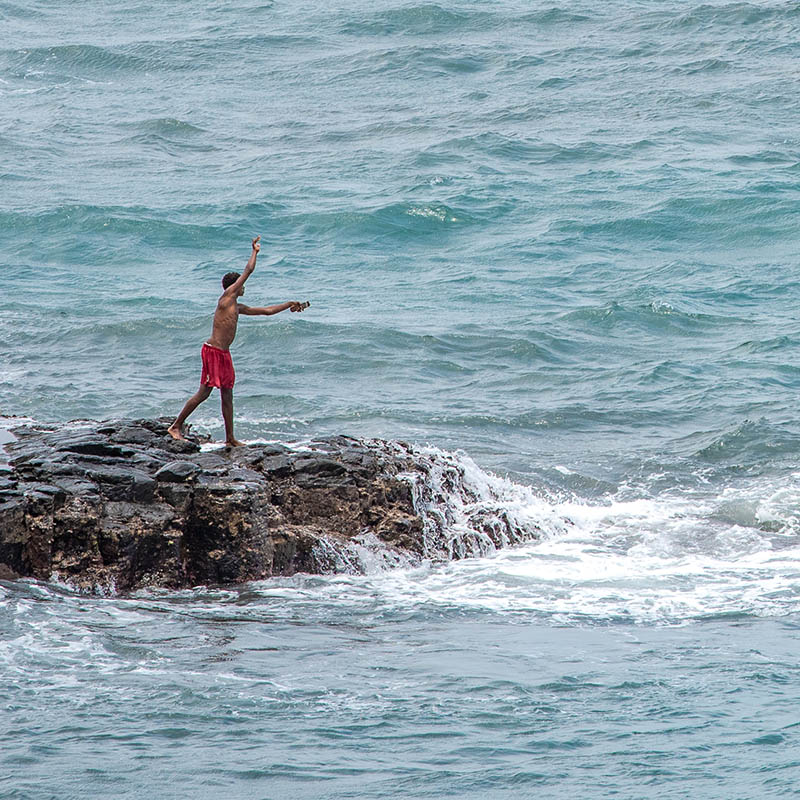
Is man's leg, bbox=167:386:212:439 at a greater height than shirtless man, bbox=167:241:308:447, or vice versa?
shirtless man, bbox=167:241:308:447

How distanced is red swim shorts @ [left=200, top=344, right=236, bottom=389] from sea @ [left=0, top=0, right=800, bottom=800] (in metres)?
1.19

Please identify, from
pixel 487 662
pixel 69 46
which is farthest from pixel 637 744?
pixel 69 46

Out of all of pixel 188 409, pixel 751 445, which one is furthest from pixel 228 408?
pixel 751 445

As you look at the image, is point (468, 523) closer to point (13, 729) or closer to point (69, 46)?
point (13, 729)

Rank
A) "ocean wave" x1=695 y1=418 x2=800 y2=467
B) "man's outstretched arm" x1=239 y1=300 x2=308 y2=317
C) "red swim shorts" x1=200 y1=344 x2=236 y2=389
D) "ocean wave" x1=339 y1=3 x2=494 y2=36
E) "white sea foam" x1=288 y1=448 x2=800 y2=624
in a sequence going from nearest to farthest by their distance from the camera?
"white sea foam" x1=288 y1=448 x2=800 y2=624 < "man's outstretched arm" x1=239 y1=300 x2=308 y2=317 < "red swim shorts" x1=200 y1=344 x2=236 y2=389 < "ocean wave" x1=695 y1=418 x2=800 y2=467 < "ocean wave" x1=339 y1=3 x2=494 y2=36

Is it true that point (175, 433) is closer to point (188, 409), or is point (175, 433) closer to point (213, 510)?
point (188, 409)

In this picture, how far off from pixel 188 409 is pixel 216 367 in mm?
616

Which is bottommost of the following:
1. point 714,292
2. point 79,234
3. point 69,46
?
point 714,292

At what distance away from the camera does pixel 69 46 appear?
1773 inches

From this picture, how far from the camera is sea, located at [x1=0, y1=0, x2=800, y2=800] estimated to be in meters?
8.77

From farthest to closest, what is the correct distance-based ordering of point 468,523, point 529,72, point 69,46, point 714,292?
point 69,46 < point 529,72 < point 714,292 < point 468,523

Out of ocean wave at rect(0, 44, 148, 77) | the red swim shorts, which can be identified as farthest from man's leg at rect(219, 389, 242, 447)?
ocean wave at rect(0, 44, 148, 77)

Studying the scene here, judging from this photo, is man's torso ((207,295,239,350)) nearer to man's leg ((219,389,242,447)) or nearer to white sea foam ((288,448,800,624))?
man's leg ((219,389,242,447))

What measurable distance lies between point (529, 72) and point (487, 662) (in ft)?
108
